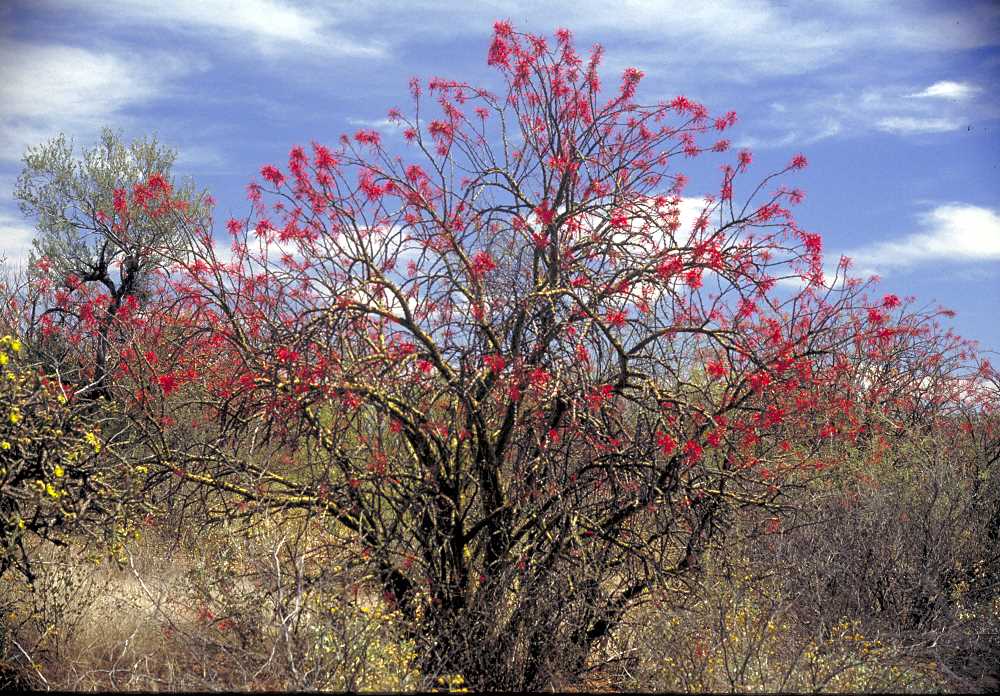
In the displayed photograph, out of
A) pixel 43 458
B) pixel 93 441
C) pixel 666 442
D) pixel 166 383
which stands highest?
pixel 166 383

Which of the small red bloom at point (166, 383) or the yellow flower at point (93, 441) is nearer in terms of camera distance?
the yellow flower at point (93, 441)

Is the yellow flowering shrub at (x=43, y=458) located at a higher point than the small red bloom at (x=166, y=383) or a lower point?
lower

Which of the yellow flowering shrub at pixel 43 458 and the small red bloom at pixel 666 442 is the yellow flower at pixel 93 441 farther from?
the small red bloom at pixel 666 442

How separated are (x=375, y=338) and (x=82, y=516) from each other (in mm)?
2348

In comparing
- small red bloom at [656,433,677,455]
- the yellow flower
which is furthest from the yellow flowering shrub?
small red bloom at [656,433,677,455]

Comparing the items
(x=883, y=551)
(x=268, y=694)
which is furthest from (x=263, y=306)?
(x=883, y=551)

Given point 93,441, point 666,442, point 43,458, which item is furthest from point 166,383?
point 666,442

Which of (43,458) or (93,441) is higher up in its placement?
(93,441)

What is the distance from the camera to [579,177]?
6629 mm

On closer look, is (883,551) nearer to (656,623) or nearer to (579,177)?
(656,623)

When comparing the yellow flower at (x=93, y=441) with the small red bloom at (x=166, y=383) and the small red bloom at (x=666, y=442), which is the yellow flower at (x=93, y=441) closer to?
the small red bloom at (x=166, y=383)

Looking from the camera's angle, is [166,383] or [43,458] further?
[166,383]

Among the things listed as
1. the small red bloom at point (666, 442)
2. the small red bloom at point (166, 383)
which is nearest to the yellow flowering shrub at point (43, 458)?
the small red bloom at point (166, 383)

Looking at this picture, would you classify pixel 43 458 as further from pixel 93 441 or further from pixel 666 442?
pixel 666 442
